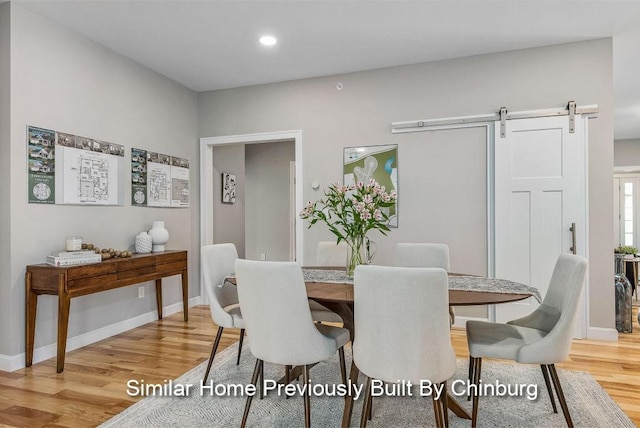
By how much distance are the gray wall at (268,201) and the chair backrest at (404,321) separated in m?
4.83

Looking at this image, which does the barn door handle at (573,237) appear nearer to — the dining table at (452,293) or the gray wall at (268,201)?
the dining table at (452,293)

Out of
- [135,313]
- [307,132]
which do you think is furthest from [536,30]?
[135,313]

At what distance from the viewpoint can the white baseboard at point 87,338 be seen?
2.78 metres

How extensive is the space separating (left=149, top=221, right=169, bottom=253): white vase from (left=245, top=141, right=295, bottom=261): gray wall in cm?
263

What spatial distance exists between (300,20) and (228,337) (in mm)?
2721

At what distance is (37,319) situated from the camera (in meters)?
2.94

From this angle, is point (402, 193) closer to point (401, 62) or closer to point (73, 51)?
point (401, 62)

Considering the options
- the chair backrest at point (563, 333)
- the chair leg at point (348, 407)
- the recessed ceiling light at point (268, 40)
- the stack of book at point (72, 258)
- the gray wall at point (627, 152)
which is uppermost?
the recessed ceiling light at point (268, 40)

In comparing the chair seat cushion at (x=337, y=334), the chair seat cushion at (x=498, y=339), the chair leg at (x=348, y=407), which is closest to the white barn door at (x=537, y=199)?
the chair seat cushion at (x=498, y=339)

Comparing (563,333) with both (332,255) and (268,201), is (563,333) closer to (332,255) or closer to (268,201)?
(332,255)

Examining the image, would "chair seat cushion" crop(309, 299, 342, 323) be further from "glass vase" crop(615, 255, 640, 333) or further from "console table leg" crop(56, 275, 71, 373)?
"glass vase" crop(615, 255, 640, 333)

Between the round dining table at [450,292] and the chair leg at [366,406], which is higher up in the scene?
the round dining table at [450,292]

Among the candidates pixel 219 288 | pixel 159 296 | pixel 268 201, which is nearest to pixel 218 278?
pixel 219 288

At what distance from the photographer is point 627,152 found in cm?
731
